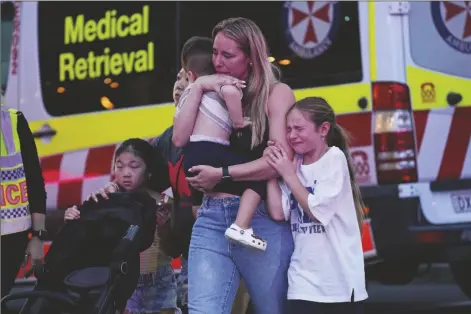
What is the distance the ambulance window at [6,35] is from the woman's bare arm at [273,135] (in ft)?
10.6

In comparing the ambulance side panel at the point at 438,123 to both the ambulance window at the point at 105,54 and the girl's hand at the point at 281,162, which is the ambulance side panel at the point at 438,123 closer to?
the ambulance window at the point at 105,54

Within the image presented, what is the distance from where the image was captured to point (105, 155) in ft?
20.0

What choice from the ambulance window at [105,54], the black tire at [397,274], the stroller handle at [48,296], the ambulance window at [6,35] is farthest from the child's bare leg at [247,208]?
the black tire at [397,274]

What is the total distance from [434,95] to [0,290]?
2720mm

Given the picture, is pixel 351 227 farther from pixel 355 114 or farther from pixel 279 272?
pixel 355 114

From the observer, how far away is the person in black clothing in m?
4.09

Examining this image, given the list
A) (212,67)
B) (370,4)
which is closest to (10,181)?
(212,67)

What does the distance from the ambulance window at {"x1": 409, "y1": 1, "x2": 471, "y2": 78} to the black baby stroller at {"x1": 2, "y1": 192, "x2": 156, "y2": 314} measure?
2.27 metres

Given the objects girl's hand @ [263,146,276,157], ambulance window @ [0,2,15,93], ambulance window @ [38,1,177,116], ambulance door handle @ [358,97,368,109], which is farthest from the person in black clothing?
ambulance window @ [0,2,15,93]

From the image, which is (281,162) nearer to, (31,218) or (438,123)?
(31,218)

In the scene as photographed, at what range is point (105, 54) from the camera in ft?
20.2

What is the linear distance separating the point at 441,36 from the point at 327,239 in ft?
8.66

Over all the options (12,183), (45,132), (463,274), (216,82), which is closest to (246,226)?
(216,82)

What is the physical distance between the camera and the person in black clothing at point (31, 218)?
13.4 feet
